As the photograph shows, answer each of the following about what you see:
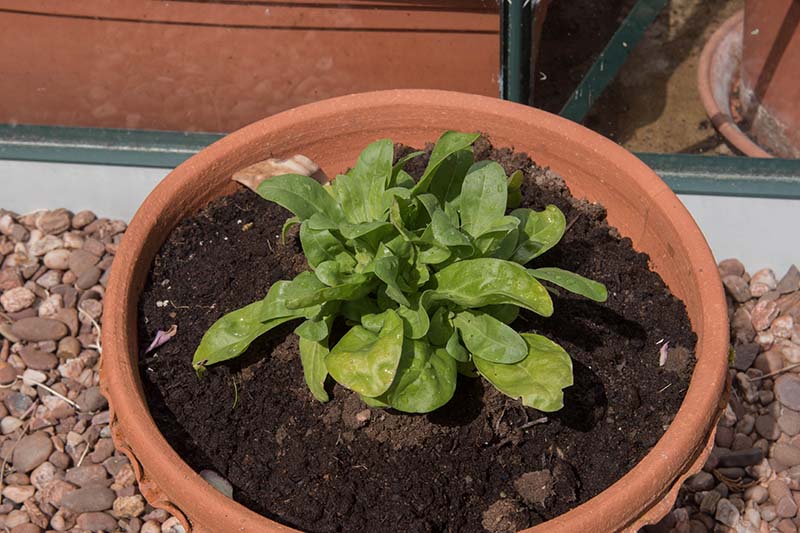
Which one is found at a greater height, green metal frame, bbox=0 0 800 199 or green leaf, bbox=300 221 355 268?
green leaf, bbox=300 221 355 268

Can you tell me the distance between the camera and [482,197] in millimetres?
1385

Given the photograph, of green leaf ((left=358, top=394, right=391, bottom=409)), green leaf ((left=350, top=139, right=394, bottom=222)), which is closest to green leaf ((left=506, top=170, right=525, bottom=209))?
green leaf ((left=350, top=139, right=394, bottom=222))

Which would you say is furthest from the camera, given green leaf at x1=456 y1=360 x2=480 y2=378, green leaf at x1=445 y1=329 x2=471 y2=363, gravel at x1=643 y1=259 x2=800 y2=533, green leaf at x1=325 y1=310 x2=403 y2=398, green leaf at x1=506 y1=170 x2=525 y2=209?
gravel at x1=643 y1=259 x2=800 y2=533

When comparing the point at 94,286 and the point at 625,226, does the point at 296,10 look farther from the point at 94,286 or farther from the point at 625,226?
the point at 625,226

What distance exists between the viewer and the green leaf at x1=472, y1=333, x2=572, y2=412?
1.25 metres

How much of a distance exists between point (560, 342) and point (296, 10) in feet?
3.69

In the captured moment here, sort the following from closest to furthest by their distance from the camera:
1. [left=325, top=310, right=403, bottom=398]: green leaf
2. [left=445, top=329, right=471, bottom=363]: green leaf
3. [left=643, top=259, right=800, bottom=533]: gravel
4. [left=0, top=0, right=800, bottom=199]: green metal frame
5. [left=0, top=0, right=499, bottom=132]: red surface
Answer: [left=325, top=310, right=403, bottom=398]: green leaf < [left=445, top=329, right=471, bottom=363]: green leaf < [left=643, top=259, right=800, bottom=533]: gravel < [left=0, top=0, right=800, bottom=199]: green metal frame < [left=0, top=0, right=499, bottom=132]: red surface

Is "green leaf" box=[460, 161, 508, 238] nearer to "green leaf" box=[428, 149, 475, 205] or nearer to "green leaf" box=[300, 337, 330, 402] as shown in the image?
"green leaf" box=[428, 149, 475, 205]

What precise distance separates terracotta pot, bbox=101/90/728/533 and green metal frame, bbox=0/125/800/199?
0.57 metres

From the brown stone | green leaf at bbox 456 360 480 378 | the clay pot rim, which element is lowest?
the brown stone

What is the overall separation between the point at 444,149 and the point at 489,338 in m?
0.29

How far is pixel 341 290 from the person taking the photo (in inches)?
50.9

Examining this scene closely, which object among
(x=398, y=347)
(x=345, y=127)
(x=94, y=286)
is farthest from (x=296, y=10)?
(x=398, y=347)

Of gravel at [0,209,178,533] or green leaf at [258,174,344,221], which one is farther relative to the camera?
gravel at [0,209,178,533]
